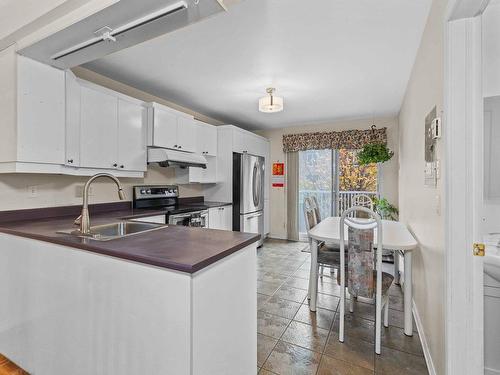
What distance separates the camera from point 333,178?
16.4 ft

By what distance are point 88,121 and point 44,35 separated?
2.91 feet

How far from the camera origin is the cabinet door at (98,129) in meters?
2.35

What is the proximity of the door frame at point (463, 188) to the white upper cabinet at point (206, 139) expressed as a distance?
10.5 ft

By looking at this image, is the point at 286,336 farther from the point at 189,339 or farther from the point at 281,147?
the point at 281,147

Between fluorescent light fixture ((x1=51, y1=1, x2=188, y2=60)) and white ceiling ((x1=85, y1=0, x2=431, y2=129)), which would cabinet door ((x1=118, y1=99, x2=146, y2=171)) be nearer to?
white ceiling ((x1=85, y1=0, x2=431, y2=129))

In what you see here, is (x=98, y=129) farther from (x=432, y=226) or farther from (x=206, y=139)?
(x=432, y=226)

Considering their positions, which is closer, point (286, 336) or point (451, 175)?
point (451, 175)

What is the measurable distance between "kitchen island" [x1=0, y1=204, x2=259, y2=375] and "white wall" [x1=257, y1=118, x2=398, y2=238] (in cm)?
384

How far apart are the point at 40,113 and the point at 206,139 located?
7.69 feet

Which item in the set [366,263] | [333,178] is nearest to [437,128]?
[366,263]

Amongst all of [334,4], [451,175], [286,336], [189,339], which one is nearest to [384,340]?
[286,336]

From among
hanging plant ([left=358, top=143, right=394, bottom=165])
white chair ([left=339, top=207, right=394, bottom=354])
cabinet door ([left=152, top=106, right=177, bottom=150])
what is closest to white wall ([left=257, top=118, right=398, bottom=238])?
hanging plant ([left=358, top=143, right=394, bottom=165])

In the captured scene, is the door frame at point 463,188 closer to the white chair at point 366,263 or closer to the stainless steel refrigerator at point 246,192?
the white chair at point 366,263

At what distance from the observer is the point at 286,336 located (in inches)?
78.8
